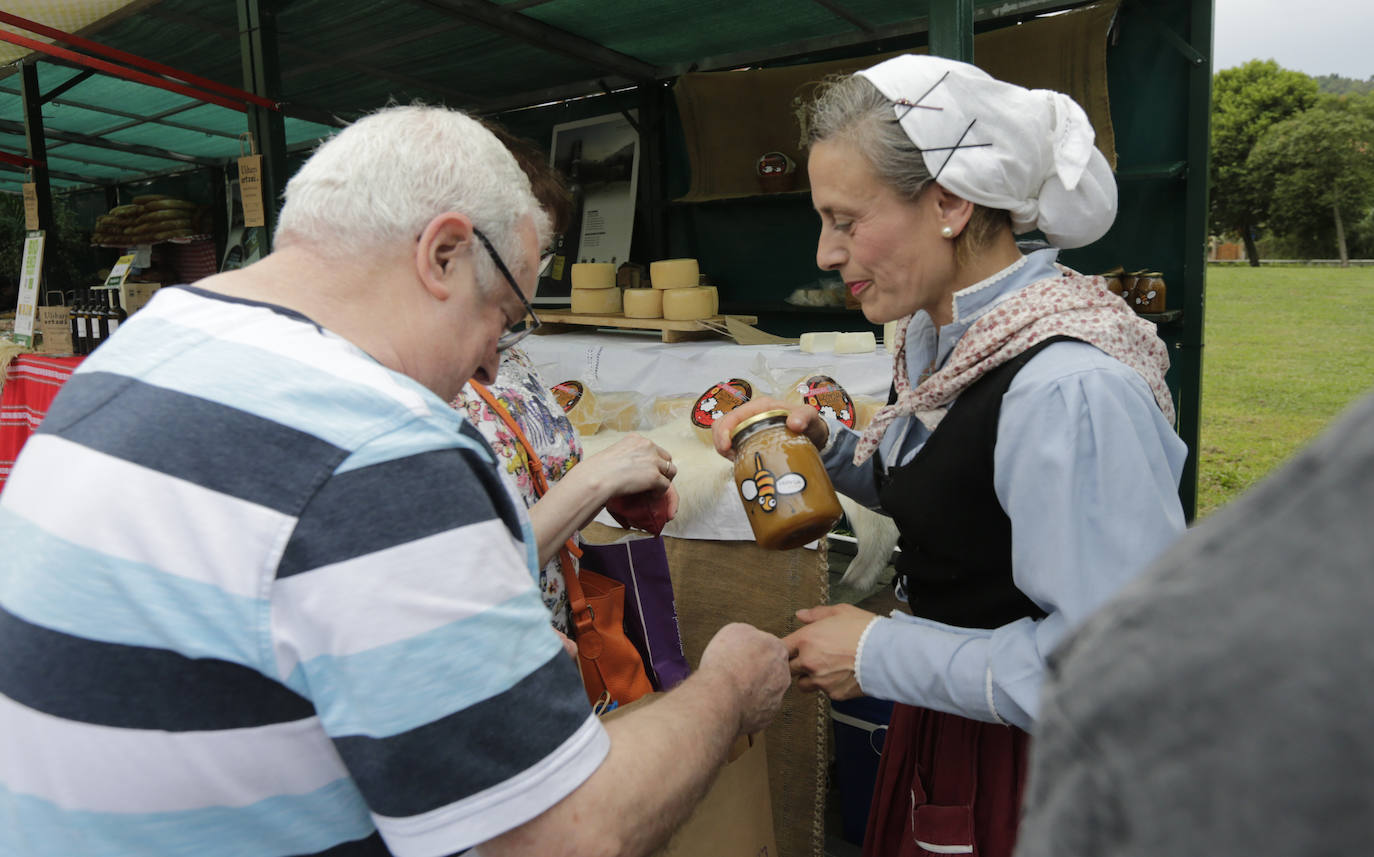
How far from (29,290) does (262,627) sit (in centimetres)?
398

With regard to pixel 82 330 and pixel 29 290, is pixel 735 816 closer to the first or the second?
pixel 82 330

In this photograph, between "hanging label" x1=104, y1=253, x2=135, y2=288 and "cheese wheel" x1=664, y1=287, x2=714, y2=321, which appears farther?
"cheese wheel" x1=664, y1=287, x2=714, y2=321

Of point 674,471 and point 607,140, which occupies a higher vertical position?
point 607,140

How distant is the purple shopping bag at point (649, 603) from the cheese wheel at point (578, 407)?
163cm

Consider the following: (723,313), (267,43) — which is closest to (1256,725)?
(267,43)

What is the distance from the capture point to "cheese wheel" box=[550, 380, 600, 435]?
3582mm

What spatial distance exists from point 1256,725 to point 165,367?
86 centimetres

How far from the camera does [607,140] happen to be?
629 centimetres

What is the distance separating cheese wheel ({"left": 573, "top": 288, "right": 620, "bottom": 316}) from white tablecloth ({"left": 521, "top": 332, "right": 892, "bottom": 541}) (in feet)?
0.51

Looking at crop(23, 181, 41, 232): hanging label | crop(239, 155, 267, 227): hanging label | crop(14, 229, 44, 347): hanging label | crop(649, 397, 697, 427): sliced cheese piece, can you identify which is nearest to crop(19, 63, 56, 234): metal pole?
crop(23, 181, 41, 232): hanging label

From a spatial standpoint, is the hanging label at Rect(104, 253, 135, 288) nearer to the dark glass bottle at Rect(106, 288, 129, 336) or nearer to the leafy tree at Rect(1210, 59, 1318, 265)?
the dark glass bottle at Rect(106, 288, 129, 336)

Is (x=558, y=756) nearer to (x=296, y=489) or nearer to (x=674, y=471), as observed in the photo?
(x=296, y=489)

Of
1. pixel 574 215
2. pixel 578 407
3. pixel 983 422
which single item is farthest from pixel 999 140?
pixel 574 215

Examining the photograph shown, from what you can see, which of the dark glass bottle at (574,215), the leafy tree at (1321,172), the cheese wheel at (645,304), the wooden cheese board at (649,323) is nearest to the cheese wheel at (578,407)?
the wooden cheese board at (649,323)
